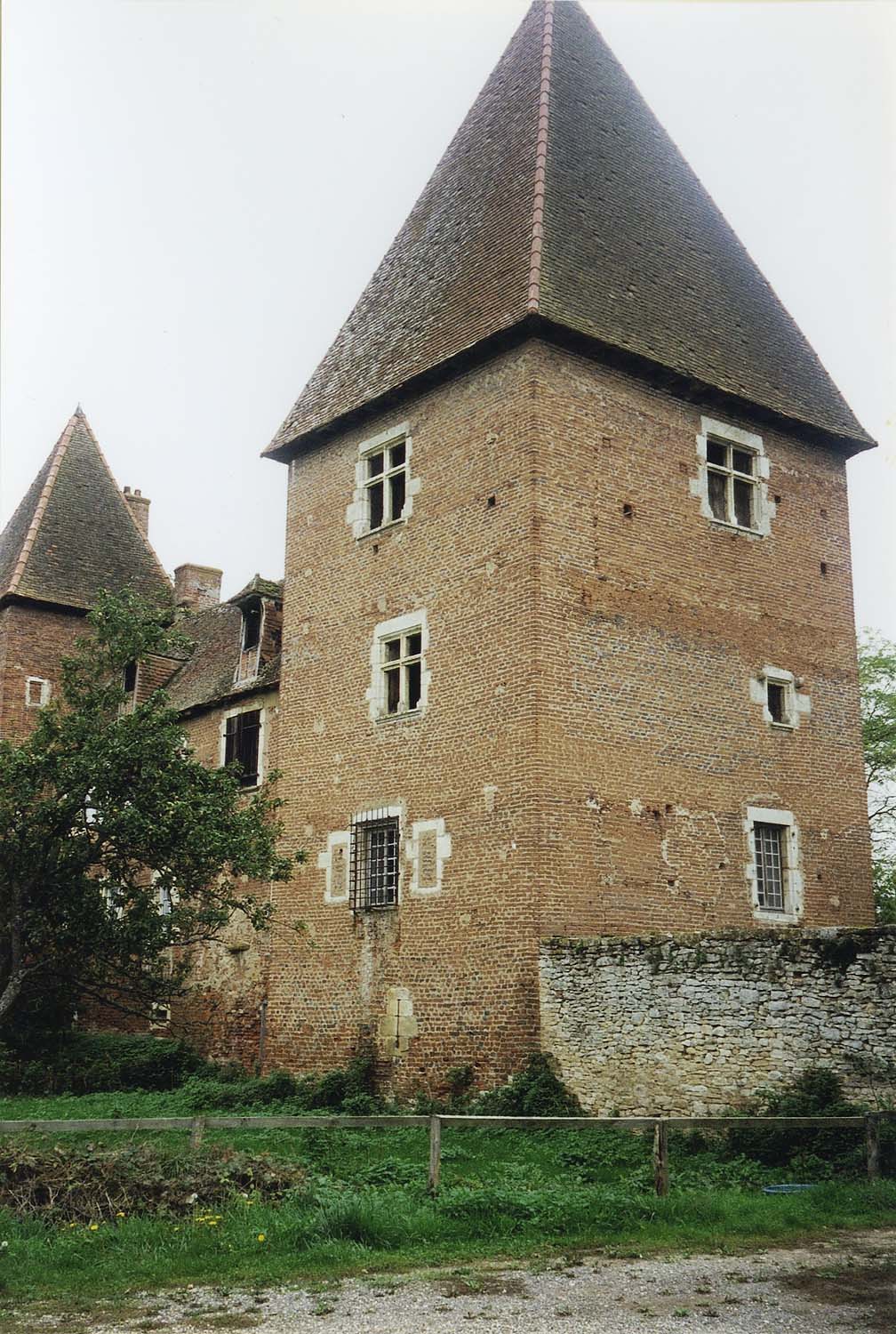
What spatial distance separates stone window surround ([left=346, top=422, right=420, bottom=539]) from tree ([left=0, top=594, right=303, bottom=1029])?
4.59 m

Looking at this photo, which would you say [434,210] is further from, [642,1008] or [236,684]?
[642,1008]

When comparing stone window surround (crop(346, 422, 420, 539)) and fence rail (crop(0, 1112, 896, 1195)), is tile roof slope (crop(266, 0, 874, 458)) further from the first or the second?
fence rail (crop(0, 1112, 896, 1195))

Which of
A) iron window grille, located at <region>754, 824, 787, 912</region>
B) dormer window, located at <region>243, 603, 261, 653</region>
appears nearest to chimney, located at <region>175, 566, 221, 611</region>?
dormer window, located at <region>243, 603, 261, 653</region>

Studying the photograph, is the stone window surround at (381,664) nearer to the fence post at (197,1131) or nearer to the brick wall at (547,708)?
the brick wall at (547,708)

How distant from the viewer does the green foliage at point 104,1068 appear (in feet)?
70.6

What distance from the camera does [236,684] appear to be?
25141 mm

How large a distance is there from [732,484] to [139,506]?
840 inches

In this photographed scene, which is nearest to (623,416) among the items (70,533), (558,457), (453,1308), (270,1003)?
(558,457)

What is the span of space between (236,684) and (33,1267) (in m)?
16.9

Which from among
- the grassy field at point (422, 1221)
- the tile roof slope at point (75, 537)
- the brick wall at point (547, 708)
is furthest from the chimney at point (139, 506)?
the grassy field at point (422, 1221)

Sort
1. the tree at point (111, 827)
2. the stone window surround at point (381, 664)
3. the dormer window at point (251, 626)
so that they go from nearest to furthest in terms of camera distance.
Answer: the tree at point (111, 827)
the stone window surround at point (381, 664)
the dormer window at point (251, 626)

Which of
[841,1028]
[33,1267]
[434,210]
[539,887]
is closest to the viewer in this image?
[33,1267]

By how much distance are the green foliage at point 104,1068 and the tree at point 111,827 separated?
497 cm

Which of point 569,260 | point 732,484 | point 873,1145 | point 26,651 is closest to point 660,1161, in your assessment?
point 873,1145
